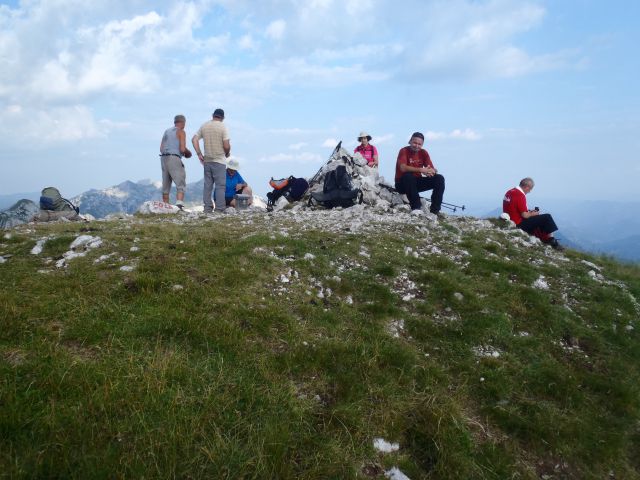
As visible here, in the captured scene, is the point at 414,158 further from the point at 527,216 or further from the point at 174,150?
the point at 174,150

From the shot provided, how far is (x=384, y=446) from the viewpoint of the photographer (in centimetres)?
448

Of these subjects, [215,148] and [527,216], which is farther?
[215,148]

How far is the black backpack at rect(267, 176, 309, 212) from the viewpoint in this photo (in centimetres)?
1798

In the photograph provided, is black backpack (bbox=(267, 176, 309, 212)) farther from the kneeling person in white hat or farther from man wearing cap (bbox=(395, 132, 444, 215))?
man wearing cap (bbox=(395, 132, 444, 215))

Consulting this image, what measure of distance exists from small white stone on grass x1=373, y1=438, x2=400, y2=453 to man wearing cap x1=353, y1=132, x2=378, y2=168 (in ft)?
48.2

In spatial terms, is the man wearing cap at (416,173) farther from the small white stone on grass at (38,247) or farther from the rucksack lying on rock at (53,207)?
the rucksack lying on rock at (53,207)

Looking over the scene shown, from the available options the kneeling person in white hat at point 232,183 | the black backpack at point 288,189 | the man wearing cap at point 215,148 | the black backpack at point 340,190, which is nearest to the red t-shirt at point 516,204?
the black backpack at point 340,190

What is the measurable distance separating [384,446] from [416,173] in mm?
11707

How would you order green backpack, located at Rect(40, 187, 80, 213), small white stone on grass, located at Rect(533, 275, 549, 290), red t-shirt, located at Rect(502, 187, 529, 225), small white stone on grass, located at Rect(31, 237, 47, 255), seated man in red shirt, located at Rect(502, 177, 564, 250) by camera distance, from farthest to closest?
1. green backpack, located at Rect(40, 187, 80, 213)
2. red t-shirt, located at Rect(502, 187, 529, 225)
3. seated man in red shirt, located at Rect(502, 177, 564, 250)
4. small white stone on grass, located at Rect(533, 275, 549, 290)
5. small white stone on grass, located at Rect(31, 237, 47, 255)

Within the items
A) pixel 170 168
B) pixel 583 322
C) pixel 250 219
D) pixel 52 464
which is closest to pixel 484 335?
pixel 583 322

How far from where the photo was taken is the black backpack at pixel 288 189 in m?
18.0

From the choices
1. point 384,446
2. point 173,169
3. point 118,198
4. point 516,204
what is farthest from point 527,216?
point 118,198

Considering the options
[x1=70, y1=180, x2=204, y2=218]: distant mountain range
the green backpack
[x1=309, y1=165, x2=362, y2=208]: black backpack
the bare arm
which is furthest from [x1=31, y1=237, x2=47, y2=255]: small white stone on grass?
[x1=70, y1=180, x2=204, y2=218]: distant mountain range

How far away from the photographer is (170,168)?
15742 mm
